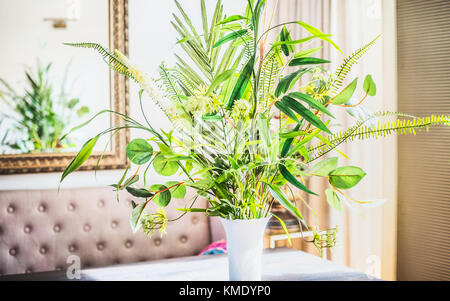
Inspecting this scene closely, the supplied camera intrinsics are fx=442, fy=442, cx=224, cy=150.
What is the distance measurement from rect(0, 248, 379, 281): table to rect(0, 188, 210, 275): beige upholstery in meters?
0.84

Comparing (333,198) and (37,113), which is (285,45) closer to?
(333,198)

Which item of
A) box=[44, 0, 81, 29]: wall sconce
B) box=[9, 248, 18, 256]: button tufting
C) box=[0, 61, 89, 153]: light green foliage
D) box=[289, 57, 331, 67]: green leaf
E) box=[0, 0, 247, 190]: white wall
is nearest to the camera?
box=[289, 57, 331, 67]: green leaf

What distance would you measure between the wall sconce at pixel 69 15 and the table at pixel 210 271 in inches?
60.6

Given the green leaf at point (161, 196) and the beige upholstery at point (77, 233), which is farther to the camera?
the beige upholstery at point (77, 233)

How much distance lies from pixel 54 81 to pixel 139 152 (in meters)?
1.86

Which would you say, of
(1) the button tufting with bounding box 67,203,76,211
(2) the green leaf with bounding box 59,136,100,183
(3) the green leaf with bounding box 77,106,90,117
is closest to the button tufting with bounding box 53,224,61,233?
(1) the button tufting with bounding box 67,203,76,211

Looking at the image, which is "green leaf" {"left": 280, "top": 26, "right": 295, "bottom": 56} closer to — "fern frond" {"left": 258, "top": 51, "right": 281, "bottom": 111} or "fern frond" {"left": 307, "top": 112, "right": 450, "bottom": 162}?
"fern frond" {"left": 258, "top": 51, "right": 281, "bottom": 111}

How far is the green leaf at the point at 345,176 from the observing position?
3.19 ft

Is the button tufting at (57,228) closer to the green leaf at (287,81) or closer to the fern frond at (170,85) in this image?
the fern frond at (170,85)

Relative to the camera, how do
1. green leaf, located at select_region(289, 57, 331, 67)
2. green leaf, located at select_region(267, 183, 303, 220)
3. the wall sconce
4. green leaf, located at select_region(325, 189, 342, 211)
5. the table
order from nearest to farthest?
green leaf, located at select_region(267, 183, 303, 220), green leaf, located at select_region(289, 57, 331, 67), green leaf, located at select_region(325, 189, 342, 211), the table, the wall sconce

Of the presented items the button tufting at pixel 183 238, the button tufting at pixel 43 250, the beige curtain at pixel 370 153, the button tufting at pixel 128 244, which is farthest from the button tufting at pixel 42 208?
the beige curtain at pixel 370 153

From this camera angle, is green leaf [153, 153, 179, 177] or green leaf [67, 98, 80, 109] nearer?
green leaf [153, 153, 179, 177]

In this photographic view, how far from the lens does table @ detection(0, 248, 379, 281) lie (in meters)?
1.42

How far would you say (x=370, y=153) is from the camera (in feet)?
8.84
